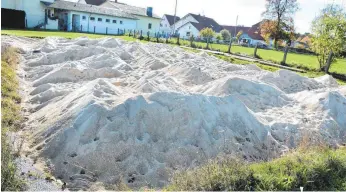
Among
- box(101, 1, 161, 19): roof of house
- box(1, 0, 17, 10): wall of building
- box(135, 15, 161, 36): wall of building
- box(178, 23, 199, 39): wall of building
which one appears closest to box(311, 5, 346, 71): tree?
box(1, 0, 17, 10): wall of building

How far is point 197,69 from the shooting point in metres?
14.6

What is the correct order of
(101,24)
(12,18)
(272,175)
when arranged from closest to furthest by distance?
1. (272,175)
2. (12,18)
3. (101,24)

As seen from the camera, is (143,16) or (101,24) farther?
(143,16)

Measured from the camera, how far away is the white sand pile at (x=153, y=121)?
7301mm

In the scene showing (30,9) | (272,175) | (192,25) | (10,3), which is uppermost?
(10,3)

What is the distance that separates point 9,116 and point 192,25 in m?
62.0

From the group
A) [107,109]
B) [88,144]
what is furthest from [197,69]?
[88,144]

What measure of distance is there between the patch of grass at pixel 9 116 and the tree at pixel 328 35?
19311 mm

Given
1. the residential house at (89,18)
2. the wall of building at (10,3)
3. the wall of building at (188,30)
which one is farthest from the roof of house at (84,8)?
the wall of building at (188,30)

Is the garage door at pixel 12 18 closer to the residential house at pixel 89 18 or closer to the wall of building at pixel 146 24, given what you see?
the residential house at pixel 89 18

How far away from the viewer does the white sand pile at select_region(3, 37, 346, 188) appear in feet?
24.0

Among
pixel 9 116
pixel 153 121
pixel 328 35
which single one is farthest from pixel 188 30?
pixel 153 121

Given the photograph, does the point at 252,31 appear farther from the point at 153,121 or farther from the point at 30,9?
the point at 153,121

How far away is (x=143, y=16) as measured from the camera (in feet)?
178
